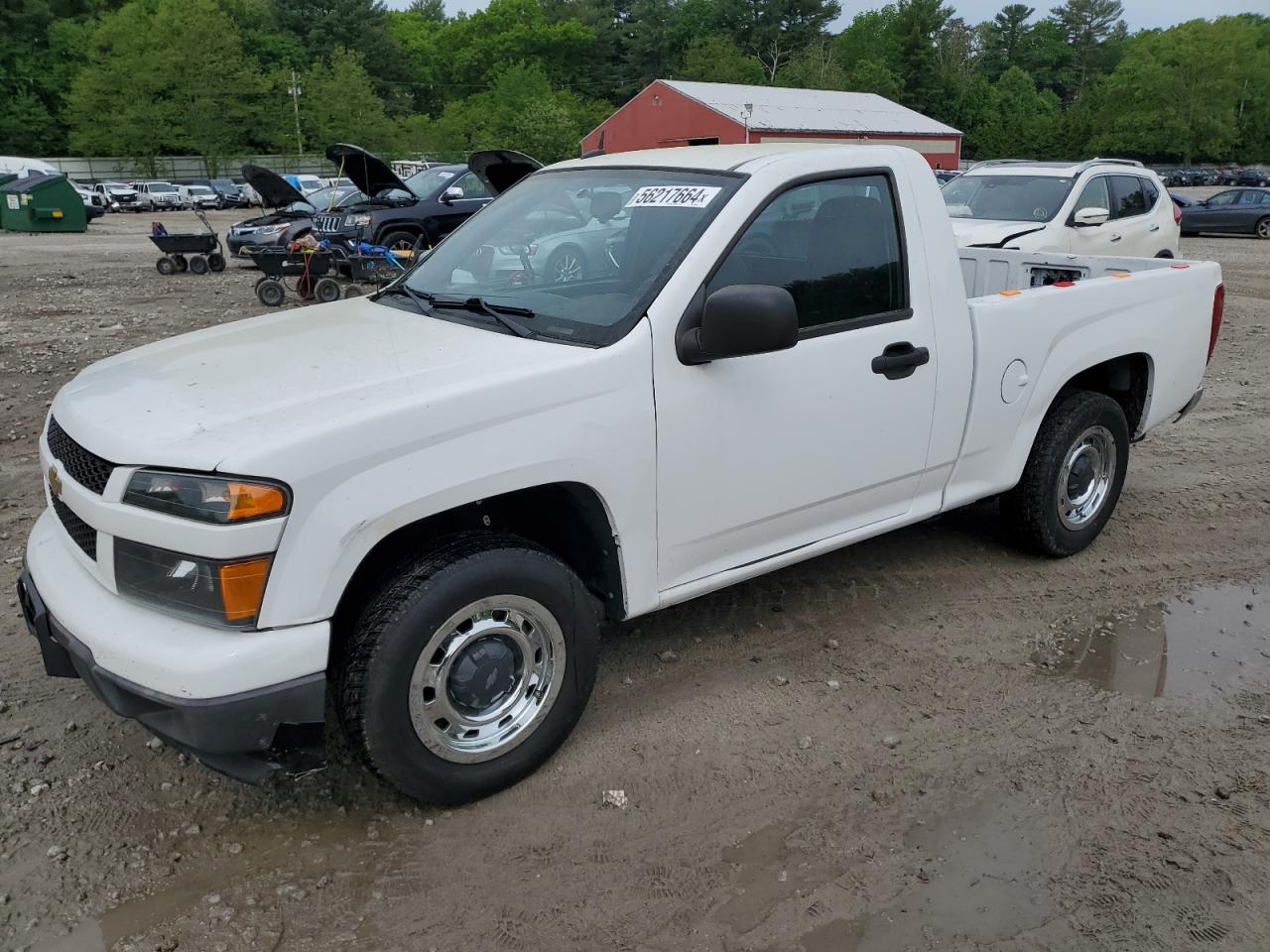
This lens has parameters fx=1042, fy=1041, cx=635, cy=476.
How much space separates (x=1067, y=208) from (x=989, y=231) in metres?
1.11

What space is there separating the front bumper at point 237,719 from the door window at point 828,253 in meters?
1.84

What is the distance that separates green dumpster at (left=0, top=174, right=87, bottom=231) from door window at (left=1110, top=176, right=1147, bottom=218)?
91.5 ft

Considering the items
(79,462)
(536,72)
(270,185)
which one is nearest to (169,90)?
(536,72)

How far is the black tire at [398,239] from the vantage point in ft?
50.5

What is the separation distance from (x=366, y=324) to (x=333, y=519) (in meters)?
1.28

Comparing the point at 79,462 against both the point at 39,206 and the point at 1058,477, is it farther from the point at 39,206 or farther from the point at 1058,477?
the point at 39,206

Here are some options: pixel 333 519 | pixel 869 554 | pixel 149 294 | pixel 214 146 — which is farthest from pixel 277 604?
pixel 214 146

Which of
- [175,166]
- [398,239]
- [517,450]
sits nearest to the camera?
[517,450]

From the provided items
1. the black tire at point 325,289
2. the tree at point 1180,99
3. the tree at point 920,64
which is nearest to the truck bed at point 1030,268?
the black tire at point 325,289

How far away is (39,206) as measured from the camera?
2875 centimetres

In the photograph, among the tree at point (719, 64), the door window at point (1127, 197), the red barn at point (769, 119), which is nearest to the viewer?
the door window at point (1127, 197)

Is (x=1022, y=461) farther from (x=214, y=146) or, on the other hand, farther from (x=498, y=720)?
(x=214, y=146)

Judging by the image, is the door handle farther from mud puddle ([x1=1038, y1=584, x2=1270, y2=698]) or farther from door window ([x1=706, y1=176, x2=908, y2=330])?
mud puddle ([x1=1038, y1=584, x2=1270, y2=698])

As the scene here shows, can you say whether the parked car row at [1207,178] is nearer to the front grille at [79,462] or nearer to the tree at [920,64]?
the tree at [920,64]
